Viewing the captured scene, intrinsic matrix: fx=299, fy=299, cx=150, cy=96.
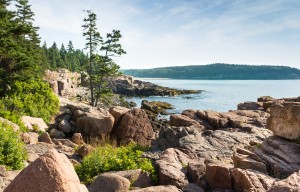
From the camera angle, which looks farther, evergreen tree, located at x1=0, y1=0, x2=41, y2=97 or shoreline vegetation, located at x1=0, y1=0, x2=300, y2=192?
evergreen tree, located at x1=0, y1=0, x2=41, y2=97

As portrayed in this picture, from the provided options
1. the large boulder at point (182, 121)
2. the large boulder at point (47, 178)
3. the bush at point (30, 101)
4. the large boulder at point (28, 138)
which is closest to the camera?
the large boulder at point (47, 178)

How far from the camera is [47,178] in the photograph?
20.2ft

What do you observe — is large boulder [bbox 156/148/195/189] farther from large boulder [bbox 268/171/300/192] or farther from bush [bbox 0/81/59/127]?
bush [bbox 0/81/59/127]

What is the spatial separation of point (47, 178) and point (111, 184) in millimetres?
4241

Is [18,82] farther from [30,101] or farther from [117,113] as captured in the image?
[117,113]

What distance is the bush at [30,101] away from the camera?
85.8 feet

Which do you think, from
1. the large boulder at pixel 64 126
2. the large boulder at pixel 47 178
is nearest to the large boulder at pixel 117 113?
the large boulder at pixel 64 126

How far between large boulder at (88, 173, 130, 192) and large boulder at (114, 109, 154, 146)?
1191 centimetres

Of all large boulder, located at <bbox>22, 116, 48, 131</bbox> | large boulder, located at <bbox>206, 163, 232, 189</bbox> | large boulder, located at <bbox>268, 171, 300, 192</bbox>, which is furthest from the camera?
large boulder, located at <bbox>22, 116, 48, 131</bbox>

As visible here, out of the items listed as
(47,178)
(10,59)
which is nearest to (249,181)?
(47,178)

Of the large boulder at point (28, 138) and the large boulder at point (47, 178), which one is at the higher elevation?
the large boulder at point (47, 178)

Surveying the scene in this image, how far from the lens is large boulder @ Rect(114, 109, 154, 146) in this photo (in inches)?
891

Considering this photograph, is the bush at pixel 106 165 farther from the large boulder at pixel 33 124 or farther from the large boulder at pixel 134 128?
the large boulder at pixel 33 124

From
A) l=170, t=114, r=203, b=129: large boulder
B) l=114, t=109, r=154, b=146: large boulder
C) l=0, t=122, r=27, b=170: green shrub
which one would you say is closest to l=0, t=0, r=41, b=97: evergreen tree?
l=114, t=109, r=154, b=146: large boulder
